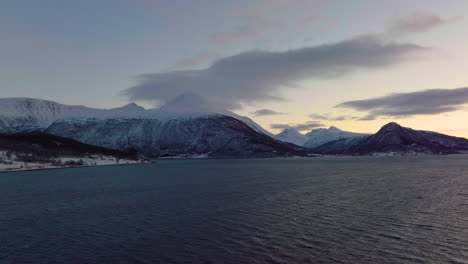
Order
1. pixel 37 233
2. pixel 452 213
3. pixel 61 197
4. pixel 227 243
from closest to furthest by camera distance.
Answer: pixel 227 243
pixel 37 233
pixel 452 213
pixel 61 197

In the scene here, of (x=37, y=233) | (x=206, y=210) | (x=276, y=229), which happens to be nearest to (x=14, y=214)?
(x=37, y=233)

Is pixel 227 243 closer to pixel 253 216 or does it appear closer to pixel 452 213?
pixel 253 216

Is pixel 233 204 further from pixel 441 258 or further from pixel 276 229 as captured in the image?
pixel 441 258

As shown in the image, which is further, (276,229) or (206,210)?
(206,210)

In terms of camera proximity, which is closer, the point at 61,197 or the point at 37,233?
the point at 37,233

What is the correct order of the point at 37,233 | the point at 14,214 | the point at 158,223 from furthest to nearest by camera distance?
the point at 14,214 < the point at 158,223 < the point at 37,233

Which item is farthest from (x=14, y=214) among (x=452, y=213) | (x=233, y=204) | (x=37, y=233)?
(x=452, y=213)

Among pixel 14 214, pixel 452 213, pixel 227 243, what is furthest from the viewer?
pixel 14 214

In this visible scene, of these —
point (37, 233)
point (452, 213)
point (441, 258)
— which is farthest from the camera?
point (452, 213)
